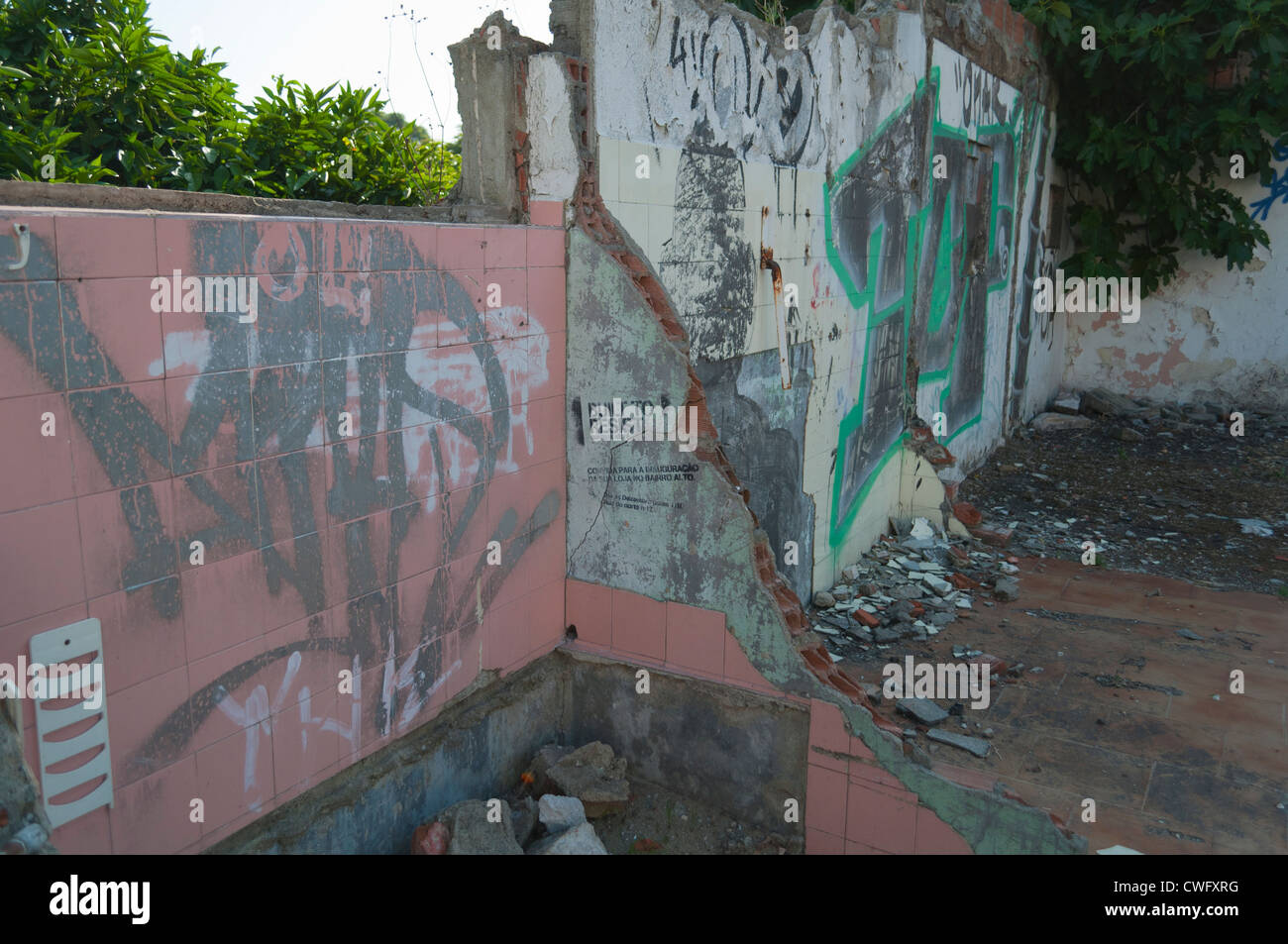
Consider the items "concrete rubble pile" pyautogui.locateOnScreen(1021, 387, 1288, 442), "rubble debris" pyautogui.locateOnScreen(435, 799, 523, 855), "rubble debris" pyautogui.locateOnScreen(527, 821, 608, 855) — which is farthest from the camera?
"concrete rubble pile" pyautogui.locateOnScreen(1021, 387, 1288, 442)

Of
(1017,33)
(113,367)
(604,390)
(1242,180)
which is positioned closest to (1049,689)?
(604,390)

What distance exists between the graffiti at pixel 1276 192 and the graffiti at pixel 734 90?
9110 mm

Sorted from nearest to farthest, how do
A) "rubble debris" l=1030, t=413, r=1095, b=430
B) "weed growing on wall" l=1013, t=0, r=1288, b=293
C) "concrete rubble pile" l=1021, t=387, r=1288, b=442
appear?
"weed growing on wall" l=1013, t=0, r=1288, b=293, "concrete rubble pile" l=1021, t=387, r=1288, b=442, "rubble debris" l=1030, t=413, r=1095, b=430

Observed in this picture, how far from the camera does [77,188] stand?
314cm

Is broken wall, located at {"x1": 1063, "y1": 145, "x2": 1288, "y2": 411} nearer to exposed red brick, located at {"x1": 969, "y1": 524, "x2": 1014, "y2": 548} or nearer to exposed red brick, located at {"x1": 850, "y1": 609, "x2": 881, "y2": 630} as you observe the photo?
exposed red brick, located at {"x1": 969, "y1": 524, "x2": 1014, "y2": 548}

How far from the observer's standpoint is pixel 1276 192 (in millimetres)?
12367

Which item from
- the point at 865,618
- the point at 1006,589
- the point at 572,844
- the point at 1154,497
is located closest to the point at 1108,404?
the point at 1154,497

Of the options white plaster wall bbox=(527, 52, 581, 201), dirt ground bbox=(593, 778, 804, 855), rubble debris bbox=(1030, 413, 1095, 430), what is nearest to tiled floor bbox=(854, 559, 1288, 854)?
dirt ground bbox=(593, 778, 804, 855)

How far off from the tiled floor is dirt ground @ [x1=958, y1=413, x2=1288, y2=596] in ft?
2.07

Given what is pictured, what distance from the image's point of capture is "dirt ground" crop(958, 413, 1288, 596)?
26.2 feet

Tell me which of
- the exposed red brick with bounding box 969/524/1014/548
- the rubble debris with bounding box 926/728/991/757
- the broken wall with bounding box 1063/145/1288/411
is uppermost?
the broken wall with bounding box 1063/145/1288/411

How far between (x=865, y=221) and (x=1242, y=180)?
834cm

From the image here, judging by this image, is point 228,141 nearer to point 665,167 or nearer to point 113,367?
point 665,167

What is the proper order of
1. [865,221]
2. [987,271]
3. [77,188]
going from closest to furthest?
[77,188], [865,221], [987,271]
